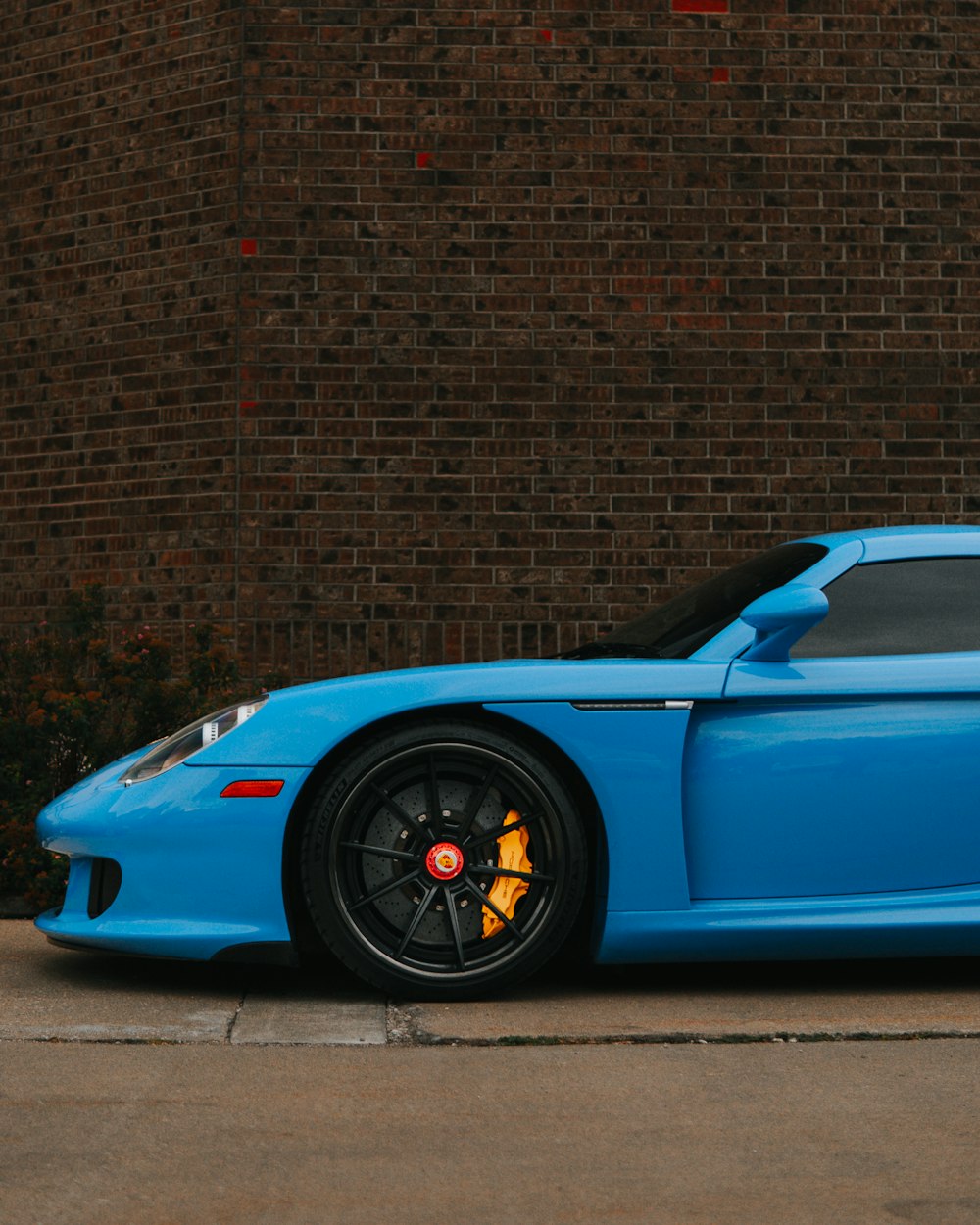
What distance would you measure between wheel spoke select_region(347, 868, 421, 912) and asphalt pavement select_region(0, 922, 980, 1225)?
0.27m

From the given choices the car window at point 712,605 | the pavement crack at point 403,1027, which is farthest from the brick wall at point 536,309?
the pavement crack at point 403,1027

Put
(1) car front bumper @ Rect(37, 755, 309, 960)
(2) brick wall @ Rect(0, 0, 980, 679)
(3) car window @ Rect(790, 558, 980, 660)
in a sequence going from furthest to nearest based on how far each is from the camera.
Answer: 1. (2) brick wall @ Rect(0, 0, 980, 679)
2. (3) car window @ Rect(790, 558, 980, 660)
3. (1) car front bumper @ Rect(37, 755, 309, 960)

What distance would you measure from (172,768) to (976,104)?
6.57 m

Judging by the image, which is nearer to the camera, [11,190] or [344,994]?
[344,994]

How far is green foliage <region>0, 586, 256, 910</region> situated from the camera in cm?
582

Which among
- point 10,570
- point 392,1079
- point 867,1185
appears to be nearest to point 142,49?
point 10,570

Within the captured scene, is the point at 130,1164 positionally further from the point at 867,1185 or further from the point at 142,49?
the point at 142,49

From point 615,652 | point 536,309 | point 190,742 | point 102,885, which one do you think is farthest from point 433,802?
point 536,309

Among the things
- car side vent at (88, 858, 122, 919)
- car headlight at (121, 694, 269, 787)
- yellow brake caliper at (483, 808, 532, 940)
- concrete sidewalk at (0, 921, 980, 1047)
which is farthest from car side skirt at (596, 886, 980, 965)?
car side vent at (88, 858, 122, 919)

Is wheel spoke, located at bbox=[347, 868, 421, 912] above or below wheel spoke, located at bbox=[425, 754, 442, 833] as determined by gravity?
below

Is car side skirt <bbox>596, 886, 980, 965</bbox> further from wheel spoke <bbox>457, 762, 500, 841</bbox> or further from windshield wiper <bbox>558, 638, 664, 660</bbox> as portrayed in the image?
A: windshield wiper <bbox>558, 638, 664, 660</bbox>

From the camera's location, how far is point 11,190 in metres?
9.51

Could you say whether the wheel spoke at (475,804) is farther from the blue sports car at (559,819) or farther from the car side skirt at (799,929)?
the car side skirt at (799,929)

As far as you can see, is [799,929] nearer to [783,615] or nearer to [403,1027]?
[783,615]
